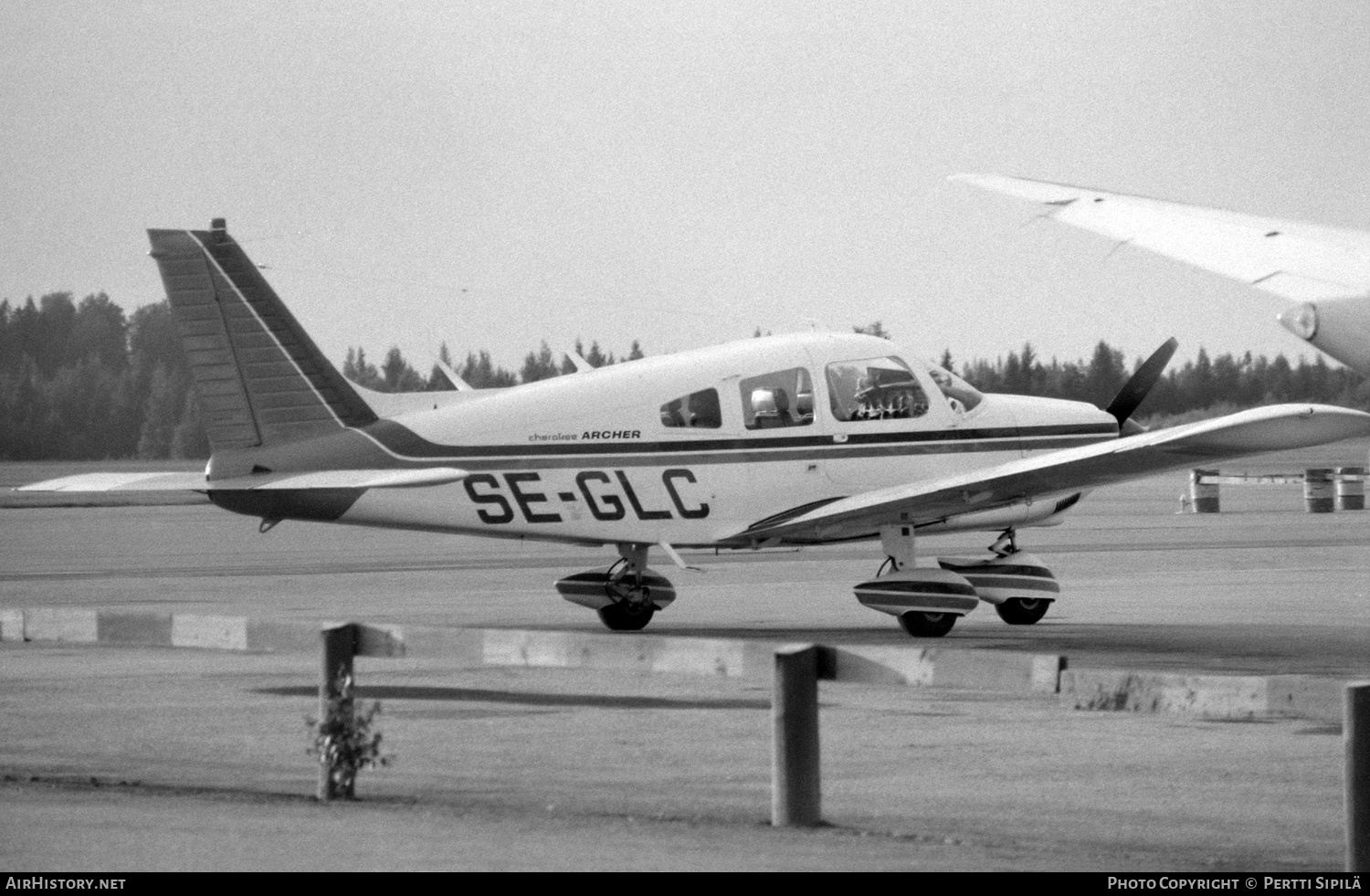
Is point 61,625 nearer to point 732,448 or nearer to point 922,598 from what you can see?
point 732,448

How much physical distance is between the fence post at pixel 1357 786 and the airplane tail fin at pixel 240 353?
12.7 meters

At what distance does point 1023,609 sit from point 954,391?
2.19 m

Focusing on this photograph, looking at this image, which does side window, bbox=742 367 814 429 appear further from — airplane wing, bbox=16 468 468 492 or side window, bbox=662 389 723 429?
airplane wing, bbox=16 468 468 492

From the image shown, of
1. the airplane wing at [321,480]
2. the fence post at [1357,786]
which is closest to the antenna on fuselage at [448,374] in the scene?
the airplane wing at [321,480]

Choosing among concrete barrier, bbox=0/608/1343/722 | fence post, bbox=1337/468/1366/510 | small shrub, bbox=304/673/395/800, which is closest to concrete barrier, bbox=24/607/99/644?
concrete barrier, bbox=0/608/1343/722

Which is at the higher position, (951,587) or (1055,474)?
(1055,474)

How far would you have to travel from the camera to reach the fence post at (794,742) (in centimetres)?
916

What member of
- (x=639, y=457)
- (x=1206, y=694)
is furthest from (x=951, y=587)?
(x=1206, y=694)

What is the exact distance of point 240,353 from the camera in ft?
62.6

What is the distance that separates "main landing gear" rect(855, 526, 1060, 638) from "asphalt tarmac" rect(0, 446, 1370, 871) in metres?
0.29

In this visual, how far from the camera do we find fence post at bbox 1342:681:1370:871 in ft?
25.3

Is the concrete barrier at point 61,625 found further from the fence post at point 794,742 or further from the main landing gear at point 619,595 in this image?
the main landing gear at point 619,595

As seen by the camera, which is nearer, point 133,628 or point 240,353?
point 133,628
